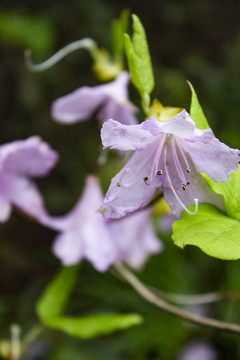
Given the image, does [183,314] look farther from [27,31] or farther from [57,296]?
[27,31]

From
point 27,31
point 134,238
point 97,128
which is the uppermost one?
point 134,238

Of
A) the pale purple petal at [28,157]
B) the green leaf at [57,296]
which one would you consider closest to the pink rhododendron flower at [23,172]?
the pale purple petal at [28,157]

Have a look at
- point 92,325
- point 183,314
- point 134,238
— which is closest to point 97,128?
point 134,238

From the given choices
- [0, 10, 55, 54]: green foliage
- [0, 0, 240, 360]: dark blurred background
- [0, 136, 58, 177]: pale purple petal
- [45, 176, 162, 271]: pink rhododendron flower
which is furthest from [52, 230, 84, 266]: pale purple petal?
[0, 10, 55, 54]: green foliage

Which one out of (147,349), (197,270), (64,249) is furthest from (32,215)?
(197,270)

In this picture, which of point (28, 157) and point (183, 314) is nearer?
point (183, 314)

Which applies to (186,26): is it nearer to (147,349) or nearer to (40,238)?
Result: (40,238)

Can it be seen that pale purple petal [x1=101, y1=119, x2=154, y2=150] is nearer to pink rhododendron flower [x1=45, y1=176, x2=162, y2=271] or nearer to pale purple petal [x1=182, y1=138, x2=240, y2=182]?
pale purple petal [x1=182, y1=138, x2=240, y2=182]
